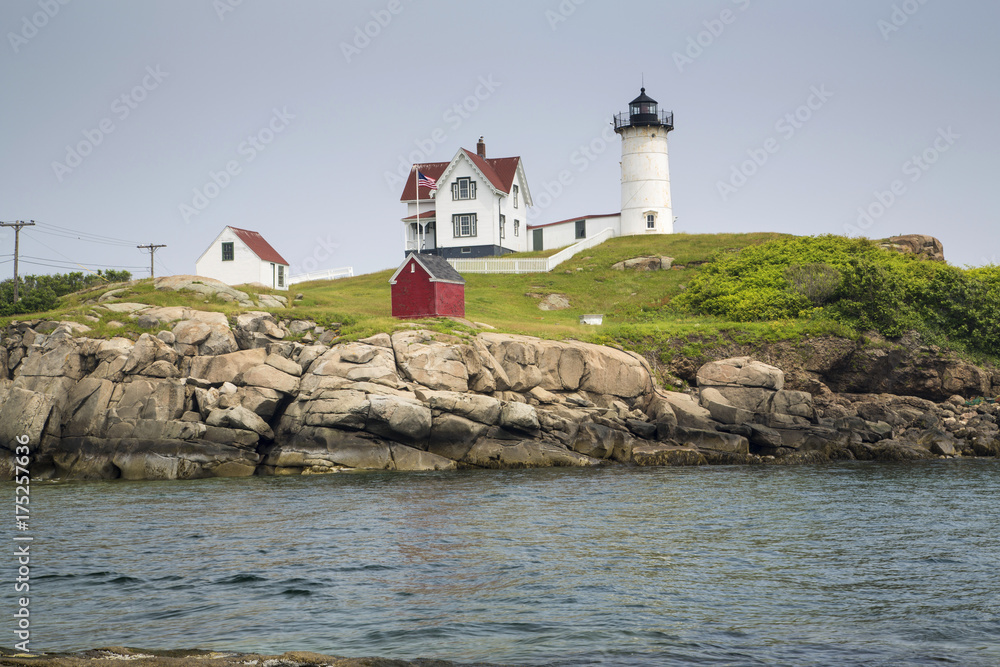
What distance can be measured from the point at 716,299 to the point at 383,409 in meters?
26.1

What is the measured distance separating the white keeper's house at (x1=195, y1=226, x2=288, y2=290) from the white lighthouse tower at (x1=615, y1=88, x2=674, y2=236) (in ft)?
95.6

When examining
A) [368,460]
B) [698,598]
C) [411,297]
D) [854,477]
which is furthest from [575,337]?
[698,598]

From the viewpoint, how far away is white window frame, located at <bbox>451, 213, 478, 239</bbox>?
208ft

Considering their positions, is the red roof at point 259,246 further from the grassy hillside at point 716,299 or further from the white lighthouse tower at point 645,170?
the white lighthouse tower at point 645,170

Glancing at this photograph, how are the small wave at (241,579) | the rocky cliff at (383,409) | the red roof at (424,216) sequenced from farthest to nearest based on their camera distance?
the red roof at (424,216), the rocky cliff at (383,409), the small wave at (241,579)

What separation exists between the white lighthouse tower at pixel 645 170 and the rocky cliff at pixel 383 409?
1283 inches

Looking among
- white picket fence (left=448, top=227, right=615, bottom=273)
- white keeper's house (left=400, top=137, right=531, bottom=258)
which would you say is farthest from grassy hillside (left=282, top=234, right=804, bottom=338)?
white keeper's house (left=400, top=137, right=531, bottom=258)

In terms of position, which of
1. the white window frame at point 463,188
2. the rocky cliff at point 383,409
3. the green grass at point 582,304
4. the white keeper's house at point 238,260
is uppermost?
the white window frame at point 463,188

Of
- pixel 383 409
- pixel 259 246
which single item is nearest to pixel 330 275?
pixel 259 246

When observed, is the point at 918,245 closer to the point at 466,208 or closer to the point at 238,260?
the point at 466,208

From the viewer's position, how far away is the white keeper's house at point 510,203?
208 feet

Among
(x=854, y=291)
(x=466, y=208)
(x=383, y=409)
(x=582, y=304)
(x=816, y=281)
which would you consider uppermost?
(x=466, y=208)

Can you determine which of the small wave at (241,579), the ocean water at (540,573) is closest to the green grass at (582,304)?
the ocean water at (540,573)

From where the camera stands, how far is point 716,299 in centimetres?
5025
